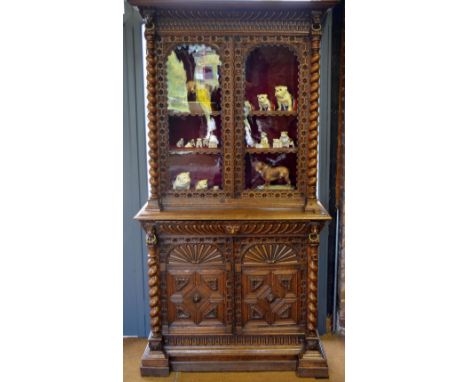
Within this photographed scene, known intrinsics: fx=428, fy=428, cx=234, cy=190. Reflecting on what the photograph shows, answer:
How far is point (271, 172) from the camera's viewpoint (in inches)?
100

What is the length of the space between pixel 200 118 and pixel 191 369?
1498mm

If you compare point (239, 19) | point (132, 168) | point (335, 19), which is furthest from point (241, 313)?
point (335, 19)

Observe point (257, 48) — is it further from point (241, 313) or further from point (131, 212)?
point (241, 313)

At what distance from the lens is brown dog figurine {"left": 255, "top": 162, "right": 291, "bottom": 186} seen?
255 cm

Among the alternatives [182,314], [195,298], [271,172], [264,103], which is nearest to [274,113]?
[264,103]

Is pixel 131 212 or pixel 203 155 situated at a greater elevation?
pixel 203 155

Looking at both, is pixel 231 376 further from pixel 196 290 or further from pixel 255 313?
pixel 196 290

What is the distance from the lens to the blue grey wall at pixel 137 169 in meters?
2.68

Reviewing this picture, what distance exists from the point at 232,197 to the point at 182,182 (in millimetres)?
310

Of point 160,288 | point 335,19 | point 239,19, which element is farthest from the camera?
point 335,19

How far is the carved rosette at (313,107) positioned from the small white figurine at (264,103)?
26cm

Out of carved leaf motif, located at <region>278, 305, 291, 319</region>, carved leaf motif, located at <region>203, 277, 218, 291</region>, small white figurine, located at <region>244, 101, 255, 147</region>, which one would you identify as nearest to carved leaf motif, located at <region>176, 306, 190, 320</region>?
carved leaf motif, located at <region>203, 277, 218, 291</region>

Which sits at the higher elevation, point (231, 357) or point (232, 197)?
point (232, 197)

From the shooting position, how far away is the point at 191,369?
256cm
